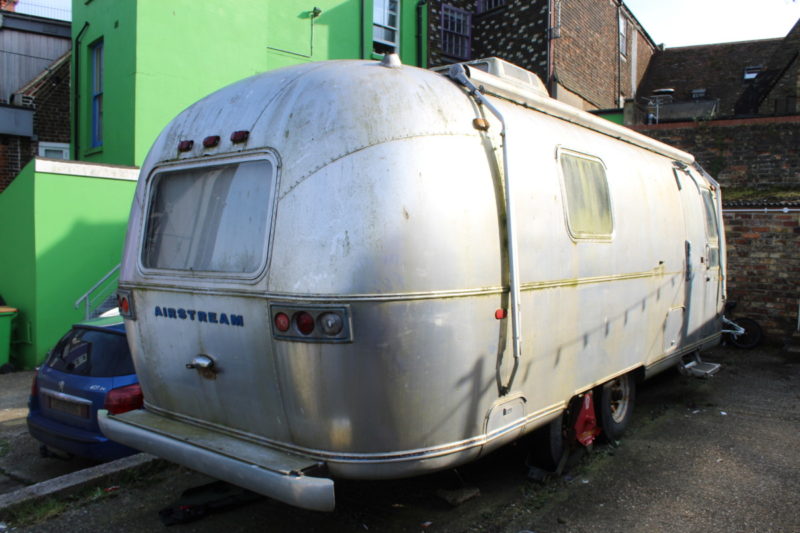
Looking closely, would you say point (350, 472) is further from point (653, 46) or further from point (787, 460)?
point (653, 46)

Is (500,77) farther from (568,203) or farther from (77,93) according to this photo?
(77,93)

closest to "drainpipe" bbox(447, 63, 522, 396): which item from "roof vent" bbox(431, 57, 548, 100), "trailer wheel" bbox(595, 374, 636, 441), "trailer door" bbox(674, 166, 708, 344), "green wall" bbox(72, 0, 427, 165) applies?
"roof vent" bbox(431, 57, 548, 100)

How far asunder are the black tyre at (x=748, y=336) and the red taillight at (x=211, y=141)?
9.42 meters

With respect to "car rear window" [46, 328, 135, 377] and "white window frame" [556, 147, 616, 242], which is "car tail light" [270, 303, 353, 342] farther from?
"car rear window" [46, 328, 135, 377]

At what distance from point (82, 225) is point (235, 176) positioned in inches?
291

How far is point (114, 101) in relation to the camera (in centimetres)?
1200

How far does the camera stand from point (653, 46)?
27859 millimetres

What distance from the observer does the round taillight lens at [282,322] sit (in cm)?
352

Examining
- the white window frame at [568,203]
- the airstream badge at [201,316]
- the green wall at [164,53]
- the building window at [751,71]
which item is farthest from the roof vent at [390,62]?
the building window at [751,71]

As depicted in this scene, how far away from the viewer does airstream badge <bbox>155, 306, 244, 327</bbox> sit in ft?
12.4

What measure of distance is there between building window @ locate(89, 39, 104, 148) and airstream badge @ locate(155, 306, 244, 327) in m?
10.2

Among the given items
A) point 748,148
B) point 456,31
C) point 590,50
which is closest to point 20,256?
point 456,31

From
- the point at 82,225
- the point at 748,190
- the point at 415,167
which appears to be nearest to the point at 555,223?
the point at 415,167

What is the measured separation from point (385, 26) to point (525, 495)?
1424cm
